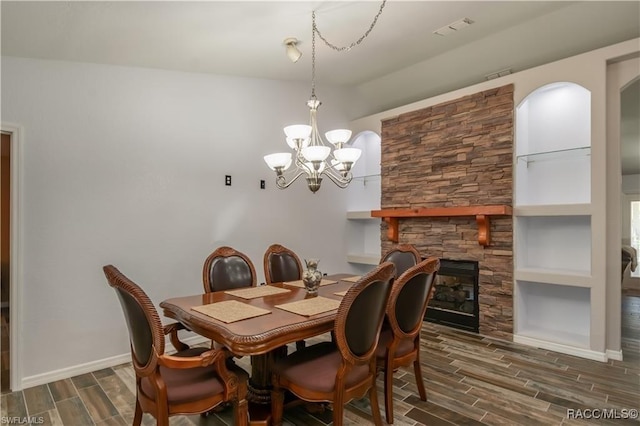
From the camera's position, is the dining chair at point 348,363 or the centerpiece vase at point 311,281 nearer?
the dining chair at point 348,363

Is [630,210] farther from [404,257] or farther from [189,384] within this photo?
[189,384]

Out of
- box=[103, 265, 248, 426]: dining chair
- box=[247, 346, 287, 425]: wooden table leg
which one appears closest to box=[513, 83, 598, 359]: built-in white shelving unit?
box=[247, 346, 287, 425]: wooden table leg

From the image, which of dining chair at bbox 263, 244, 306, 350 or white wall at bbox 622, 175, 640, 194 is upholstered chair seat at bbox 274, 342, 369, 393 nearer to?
dining chair at bbox 263, 244, 306, 350

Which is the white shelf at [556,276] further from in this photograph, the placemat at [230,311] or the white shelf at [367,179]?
the placemat at [230,311]

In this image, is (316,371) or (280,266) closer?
(316,371)

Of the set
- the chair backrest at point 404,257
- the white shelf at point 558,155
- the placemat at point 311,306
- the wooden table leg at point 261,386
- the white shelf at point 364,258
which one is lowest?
the wooden table leg at point 261,386

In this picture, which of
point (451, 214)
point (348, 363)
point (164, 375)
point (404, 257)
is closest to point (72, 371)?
point (164, 375)

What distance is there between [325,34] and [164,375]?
2.97m

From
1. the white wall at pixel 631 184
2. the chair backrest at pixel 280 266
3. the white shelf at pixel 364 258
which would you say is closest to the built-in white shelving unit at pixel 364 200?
the white shelf at pixel 364 258

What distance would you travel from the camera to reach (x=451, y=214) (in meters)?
3.99

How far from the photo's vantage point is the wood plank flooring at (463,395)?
2.28m

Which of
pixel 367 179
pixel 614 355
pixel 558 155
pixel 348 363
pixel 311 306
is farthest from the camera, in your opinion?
pixel 367 179

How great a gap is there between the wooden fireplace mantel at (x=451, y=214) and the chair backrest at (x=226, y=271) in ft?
7.12

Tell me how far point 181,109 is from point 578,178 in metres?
4.07
